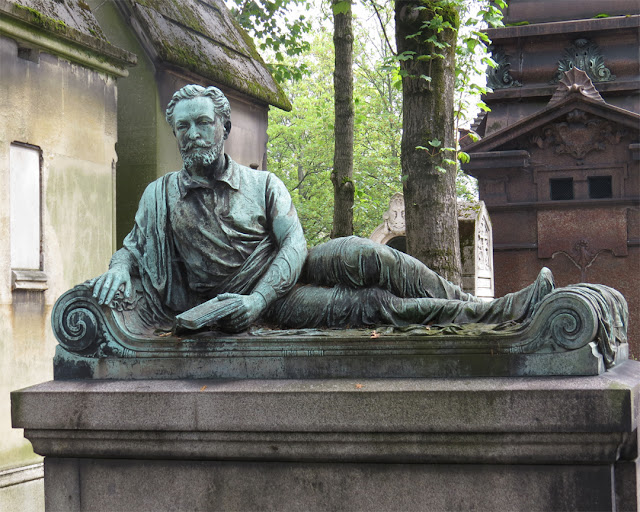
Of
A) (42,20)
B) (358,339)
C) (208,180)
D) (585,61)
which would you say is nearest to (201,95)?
(208,180)

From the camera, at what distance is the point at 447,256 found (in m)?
8.80

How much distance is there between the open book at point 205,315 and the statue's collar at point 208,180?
0.83 metres

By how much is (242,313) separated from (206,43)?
7026 millimetres

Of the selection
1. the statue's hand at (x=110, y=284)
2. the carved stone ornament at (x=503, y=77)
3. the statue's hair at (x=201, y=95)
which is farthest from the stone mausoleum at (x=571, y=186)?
the statue's hand at (x=110, y=284)

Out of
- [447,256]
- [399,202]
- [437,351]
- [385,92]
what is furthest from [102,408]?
[385,92]

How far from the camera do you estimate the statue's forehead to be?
522cm

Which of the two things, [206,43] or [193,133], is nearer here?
[193,133]

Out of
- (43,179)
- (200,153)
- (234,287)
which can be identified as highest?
(43,179)

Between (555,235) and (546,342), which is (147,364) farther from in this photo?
(555,235)

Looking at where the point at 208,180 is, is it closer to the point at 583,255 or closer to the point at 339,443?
the point at 339,443

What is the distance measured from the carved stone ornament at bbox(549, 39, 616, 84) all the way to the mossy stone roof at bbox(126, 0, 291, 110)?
16.4 feet

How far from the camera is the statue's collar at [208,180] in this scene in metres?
5.44

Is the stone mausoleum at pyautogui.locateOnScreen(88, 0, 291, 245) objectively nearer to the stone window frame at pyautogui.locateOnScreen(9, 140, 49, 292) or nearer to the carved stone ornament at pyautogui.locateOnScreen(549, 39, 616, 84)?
the stone window frame at pyautogui.locateOnScreen(9, 140, 49, 292)

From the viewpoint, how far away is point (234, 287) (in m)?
5.33
